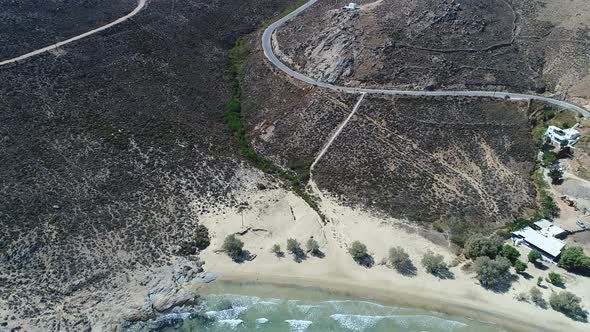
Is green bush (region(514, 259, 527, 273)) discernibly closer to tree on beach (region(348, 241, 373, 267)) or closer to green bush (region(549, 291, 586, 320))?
green bush (region(549, 291, 586, 320))

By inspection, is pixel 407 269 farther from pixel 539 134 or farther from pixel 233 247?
pixel 539 134

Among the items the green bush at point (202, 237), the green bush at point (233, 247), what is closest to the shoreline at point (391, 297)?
the green bush at point (233, 247)

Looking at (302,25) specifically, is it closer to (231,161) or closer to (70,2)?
(231,161)

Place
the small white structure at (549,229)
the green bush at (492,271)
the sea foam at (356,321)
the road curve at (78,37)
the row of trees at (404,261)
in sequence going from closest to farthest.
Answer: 1. the sea foam at (356,321)
2. the green bush at (492,271)
3. the row of trees at (404,261)
4. the small white structure at (549,229)
5. the road curve at (78,37)

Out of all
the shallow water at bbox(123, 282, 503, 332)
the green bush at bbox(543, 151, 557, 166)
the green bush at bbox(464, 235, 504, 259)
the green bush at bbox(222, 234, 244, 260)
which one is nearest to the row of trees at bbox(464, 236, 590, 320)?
the green bush at bbox(464, 235, 504, 259)

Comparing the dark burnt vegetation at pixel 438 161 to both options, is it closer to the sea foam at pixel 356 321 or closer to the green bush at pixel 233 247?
the sea foam at pixel 356 321

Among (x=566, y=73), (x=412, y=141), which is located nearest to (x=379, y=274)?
(x=412, y=141)
